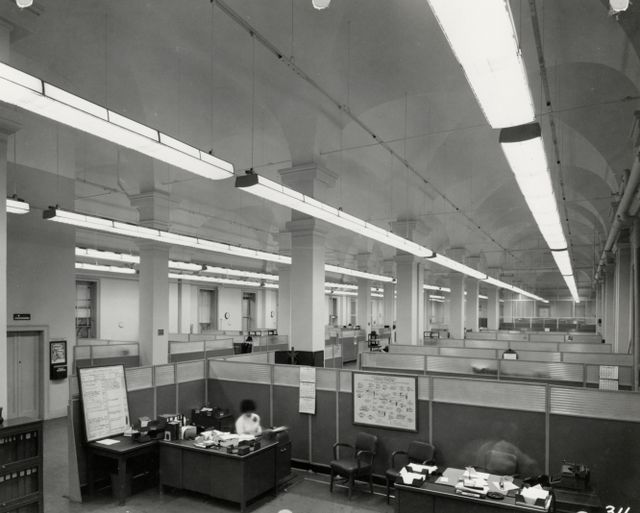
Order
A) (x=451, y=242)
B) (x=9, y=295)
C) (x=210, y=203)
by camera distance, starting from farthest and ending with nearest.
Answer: (x=451, y=242)
(x=210, y=203)
(x=9, y=295)

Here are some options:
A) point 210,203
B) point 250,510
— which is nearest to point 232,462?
point 250,510

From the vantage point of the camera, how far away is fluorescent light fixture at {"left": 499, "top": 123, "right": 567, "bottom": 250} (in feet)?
12.3

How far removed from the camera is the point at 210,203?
48.2 feet

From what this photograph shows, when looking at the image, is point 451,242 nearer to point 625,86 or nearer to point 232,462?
point 625,86

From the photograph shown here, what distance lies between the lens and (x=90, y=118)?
12.3 feet

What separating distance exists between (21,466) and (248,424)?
295 centimetres

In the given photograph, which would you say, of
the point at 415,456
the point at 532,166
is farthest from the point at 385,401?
the point at 532,166

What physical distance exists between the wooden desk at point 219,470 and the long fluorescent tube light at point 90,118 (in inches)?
132

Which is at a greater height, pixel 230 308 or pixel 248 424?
pixel 230 308

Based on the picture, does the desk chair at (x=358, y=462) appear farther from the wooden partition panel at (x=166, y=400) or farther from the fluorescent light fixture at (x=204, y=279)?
the fluorescent light fixture at (x=204, y=279)

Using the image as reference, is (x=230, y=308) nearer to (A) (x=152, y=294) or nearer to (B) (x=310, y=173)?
(A) (x=152, y=294)

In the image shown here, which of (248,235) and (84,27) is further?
(248,235)

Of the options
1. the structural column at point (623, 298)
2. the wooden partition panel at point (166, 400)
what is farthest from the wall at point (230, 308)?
the structural column at point (623, 298)

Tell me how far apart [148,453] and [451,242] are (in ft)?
43.4
